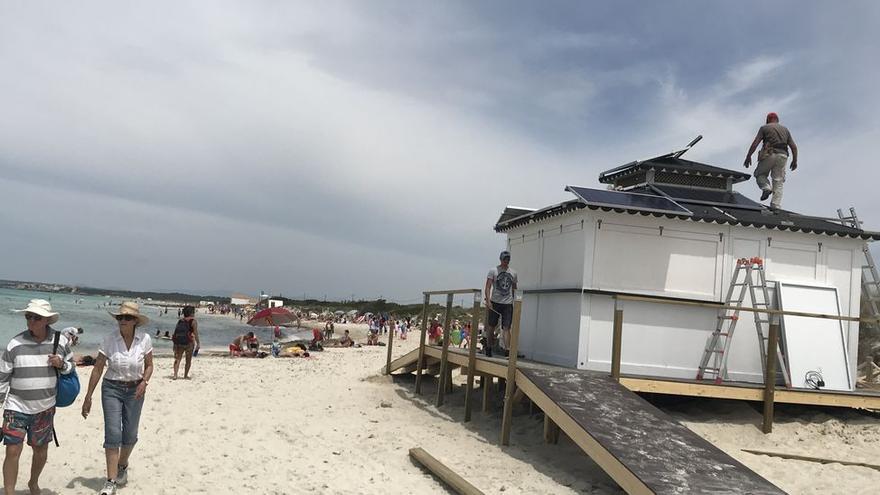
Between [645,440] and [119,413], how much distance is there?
5.08 m

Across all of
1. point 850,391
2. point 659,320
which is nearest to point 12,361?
point 659,320

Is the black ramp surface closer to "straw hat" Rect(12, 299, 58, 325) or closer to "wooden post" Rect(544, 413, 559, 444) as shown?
"wooden post" Rect(544, 413, 559, 444)

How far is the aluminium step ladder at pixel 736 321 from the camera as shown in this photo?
9531mm

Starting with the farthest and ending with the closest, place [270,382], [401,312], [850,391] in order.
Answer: [401,312], [270,382], [850,391]

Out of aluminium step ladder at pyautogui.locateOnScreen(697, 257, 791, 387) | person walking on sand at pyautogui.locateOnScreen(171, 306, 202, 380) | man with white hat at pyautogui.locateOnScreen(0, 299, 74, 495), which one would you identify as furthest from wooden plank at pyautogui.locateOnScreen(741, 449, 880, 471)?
person walking on sand at pyautogui.locateOnScreen(171, 306, 202, 380)

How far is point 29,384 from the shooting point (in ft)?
16.2

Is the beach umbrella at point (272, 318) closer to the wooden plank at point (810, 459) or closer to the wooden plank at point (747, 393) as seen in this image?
the wooden plank at point (747, 393)

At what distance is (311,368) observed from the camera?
1684 cm

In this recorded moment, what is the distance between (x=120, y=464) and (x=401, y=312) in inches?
2534

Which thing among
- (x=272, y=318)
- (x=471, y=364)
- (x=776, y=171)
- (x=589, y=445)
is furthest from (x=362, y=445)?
(x=272, y=318)

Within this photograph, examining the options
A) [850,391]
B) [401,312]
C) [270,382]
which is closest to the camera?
[850,391]

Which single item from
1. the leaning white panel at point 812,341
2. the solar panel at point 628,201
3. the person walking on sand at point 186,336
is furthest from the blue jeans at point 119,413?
the leaning white panel at point 812,341

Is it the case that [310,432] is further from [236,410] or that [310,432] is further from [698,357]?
[698,357]

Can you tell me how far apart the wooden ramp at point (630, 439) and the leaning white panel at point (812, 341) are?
326 cm
